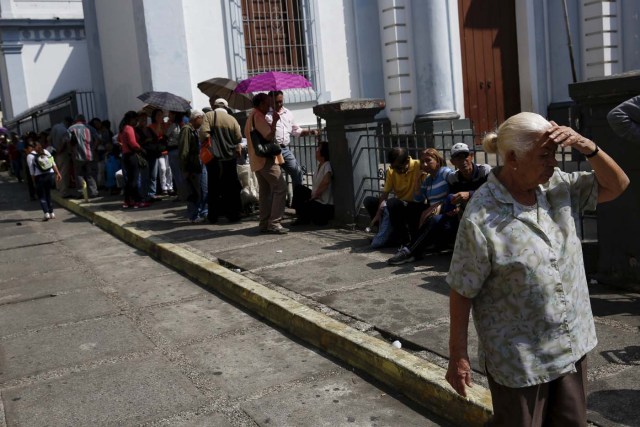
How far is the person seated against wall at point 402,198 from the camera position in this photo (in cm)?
769

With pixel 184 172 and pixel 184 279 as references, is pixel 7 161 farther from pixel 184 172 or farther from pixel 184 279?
pixel 184 279

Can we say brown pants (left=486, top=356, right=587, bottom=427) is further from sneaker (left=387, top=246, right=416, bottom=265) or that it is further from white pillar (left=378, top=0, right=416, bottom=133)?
white pillar (left=378, top=0, right=416, bottom=133)

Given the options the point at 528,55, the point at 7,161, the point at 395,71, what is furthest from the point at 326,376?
the point at 7,161

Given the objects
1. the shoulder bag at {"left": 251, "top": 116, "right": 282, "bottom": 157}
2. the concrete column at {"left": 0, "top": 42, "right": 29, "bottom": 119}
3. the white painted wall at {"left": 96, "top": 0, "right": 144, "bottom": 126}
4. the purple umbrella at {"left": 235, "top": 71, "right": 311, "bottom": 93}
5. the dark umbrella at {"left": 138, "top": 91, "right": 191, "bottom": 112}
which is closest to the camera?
the shoulder bag at {"left": 251, "top": 116, "right": 282, "bottom": 157}

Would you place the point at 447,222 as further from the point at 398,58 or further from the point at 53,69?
the point at 53,69

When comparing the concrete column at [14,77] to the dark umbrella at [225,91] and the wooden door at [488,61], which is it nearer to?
the dark umbrella at [225,91]

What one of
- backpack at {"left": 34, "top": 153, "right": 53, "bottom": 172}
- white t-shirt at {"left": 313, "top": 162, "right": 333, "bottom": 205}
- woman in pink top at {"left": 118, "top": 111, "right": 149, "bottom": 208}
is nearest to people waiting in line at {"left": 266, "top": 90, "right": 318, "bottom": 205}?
white t-shirt at {"left": 313, "top": 162, "right": 333, "bottom": 205}

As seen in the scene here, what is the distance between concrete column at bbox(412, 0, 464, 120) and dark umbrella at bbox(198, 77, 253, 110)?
13.6 feet

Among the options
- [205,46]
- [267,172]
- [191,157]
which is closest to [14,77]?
[205,46]

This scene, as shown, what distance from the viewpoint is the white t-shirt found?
9406 millimetres

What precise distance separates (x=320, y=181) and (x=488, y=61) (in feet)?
28.7

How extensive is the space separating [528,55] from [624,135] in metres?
12.9

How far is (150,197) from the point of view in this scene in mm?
14023

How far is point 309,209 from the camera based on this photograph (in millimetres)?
9758
